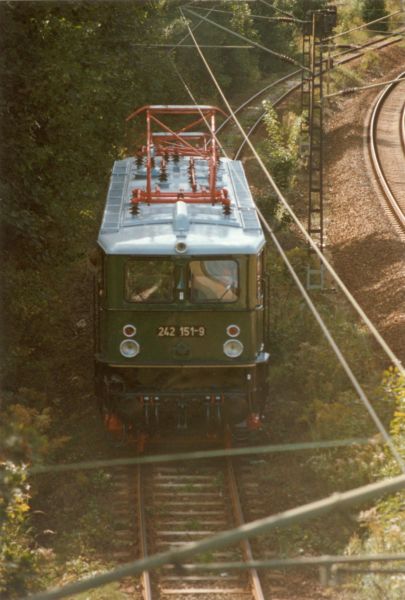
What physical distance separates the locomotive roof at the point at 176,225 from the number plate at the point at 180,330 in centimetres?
89

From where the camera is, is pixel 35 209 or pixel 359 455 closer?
pixel 359 455

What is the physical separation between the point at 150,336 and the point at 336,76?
28.8 metres

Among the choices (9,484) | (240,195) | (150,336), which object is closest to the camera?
(9,484)

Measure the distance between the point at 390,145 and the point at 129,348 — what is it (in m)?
20.0

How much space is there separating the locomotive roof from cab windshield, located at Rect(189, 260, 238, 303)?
0.19m

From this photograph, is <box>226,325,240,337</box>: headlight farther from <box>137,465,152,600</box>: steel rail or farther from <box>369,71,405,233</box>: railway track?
<box>369,71,405,233</box>: railway track

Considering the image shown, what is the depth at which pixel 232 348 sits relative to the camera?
501 inches

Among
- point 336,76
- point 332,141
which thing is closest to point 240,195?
point 332,141

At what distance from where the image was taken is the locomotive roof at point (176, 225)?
12.6m

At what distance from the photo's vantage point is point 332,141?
1261 inches

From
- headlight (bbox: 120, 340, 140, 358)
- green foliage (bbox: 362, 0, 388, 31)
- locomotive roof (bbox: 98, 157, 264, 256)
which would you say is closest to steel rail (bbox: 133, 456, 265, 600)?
headlight (bbox: 120, 340, 140, 358)

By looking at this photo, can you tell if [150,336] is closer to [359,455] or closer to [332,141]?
[359,455]

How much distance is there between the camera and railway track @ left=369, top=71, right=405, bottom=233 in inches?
982

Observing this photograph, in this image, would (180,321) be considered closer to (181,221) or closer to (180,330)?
(180,330)
